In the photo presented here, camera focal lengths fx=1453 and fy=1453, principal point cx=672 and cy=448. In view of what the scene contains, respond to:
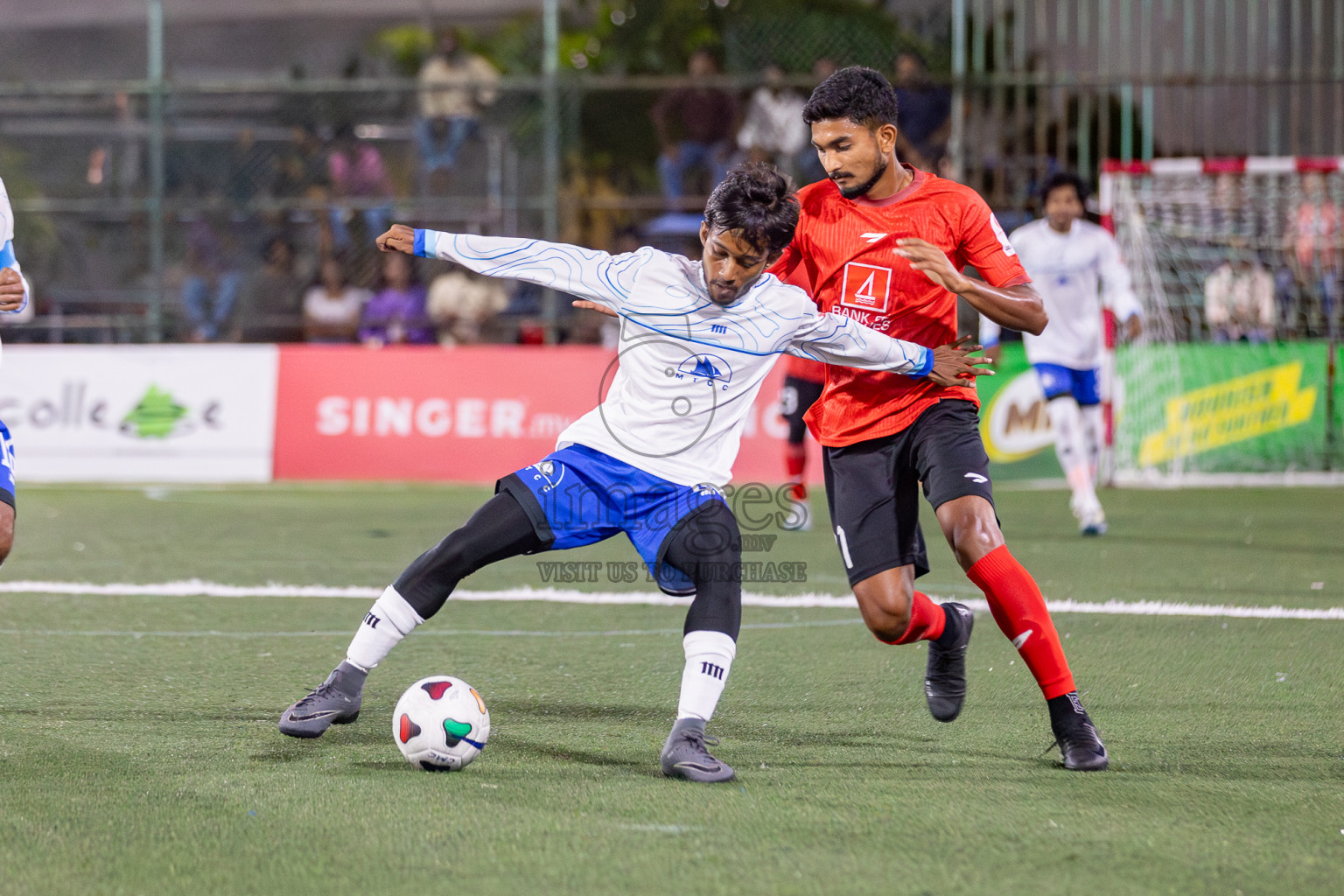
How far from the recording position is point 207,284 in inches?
568

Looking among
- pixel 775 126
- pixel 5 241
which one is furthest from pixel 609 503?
pixel 775 126

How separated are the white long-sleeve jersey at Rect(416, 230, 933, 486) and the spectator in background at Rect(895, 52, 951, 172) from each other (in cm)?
1004

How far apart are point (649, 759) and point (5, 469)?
2.13 meters

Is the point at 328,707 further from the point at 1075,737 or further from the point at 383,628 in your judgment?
the point at 1075,737

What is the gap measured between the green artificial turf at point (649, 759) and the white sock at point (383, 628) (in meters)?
0.26

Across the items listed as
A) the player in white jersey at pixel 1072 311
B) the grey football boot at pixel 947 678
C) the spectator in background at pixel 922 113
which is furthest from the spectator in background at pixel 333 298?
the grey football boot at pixel 947 678

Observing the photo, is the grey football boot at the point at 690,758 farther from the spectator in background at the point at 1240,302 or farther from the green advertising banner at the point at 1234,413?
the spectator in background at the point at 1240,302

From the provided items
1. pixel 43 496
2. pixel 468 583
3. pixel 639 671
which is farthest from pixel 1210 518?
pixel 43 496

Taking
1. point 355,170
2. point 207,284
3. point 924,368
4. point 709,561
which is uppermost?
point 355,170

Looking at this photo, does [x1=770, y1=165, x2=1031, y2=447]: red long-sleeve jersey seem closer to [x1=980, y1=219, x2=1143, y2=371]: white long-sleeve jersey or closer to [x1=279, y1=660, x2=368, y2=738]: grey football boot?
[x1=279, y1=660, x2=368, y2=738]: grey football boot

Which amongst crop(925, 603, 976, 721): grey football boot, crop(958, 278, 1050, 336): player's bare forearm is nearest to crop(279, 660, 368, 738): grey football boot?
crop(925, 603, 976, 721): grey football boot

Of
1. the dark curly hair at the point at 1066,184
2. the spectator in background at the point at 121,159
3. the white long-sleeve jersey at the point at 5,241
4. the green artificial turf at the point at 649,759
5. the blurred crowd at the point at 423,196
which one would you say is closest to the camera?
the green artificial turf at the point at 649,759

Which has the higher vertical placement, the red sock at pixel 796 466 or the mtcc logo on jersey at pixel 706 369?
the mtcc logo on jersey at pixel 706 369

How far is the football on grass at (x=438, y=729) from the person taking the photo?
385 centimetres
